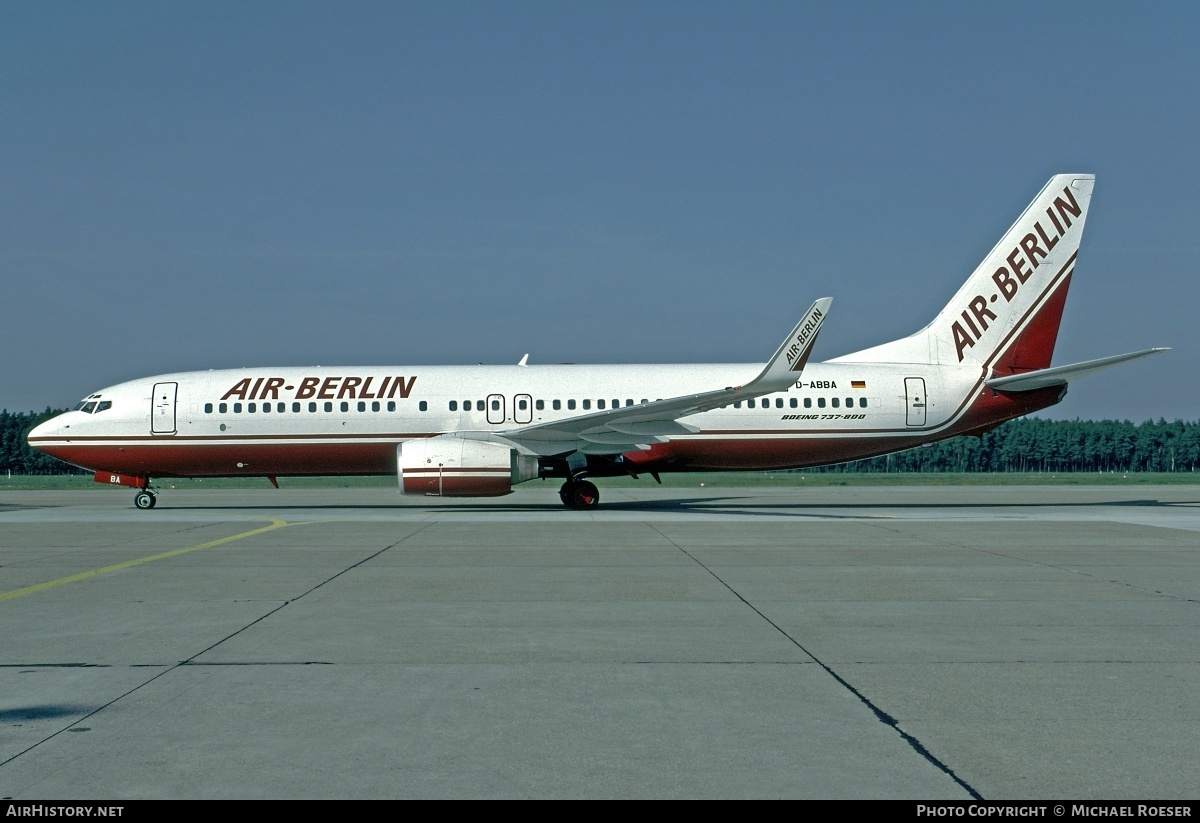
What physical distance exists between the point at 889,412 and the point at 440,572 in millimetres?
17740

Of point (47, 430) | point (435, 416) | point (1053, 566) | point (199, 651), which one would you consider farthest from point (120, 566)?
point (47, 430)

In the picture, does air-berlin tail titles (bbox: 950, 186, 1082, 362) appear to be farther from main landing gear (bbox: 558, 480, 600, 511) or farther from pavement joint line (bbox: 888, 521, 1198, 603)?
pavement joint line (bbox: 888, 521, 1198, 603)

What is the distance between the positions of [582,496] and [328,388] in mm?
7191

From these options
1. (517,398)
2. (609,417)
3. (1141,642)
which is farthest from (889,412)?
(1141,642)

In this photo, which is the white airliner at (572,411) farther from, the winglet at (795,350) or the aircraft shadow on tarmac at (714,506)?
the winglet at (795,350)

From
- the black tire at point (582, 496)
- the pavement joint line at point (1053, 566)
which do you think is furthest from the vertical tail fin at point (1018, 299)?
the pavement joint line at point (1053, 566)

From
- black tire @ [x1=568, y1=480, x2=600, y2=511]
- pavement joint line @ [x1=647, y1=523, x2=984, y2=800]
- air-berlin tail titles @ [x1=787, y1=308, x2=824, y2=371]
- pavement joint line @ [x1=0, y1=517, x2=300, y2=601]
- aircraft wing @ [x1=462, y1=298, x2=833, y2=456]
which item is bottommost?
pavement joint line @ [x1=647, y1=523, x2=984, y2=800]

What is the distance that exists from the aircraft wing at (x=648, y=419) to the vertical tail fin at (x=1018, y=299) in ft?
21.5

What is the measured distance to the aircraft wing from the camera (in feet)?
74.0

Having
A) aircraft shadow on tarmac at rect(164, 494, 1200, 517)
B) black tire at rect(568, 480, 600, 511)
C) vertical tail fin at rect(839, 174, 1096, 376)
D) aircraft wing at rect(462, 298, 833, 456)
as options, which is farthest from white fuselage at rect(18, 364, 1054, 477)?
black tire at rect(568, 480, 600, 511)

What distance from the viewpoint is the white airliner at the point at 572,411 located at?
2658 cm

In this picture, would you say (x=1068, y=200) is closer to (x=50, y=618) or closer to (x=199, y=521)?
(x=199, y=521)

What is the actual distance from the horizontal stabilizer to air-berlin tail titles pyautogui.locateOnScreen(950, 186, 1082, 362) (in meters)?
1.44

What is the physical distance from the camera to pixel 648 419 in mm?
25078
